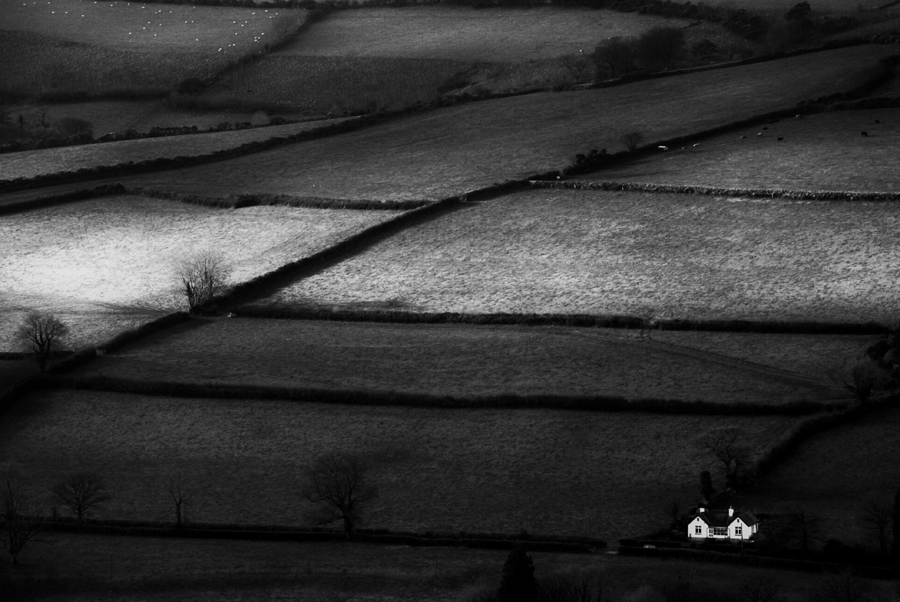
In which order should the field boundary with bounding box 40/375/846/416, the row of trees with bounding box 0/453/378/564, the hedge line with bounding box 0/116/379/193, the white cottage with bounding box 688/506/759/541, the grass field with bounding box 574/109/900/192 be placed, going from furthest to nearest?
the hedge line with bounding box 0/116/379/193, the grass field with bounding box 574/109/900/192, the field boundary with bounding box 40/375/846/416, the row of trees with bounding box 0/453/378/564, the white cottage with bounding box 688/506/759/541

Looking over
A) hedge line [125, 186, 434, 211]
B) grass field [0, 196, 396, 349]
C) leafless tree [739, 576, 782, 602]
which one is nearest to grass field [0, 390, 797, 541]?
leafless tree [739, 576, 782, 602]

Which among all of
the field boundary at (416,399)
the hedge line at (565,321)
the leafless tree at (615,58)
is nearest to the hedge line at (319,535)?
the field boundary at (416,399)

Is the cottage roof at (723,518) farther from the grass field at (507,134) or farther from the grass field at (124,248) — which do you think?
the grass field at (507,134)

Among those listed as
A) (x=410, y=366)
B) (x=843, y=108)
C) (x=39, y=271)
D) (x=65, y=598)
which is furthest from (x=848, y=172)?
(x=65, y=598)

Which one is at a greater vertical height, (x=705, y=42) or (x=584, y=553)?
(x=705, y=42)

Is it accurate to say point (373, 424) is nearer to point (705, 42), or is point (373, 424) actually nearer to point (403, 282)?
point (403, 282)

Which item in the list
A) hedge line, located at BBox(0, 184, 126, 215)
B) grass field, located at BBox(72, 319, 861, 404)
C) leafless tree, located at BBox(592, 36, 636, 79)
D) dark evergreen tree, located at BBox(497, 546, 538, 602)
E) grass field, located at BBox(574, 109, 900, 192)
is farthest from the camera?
leafless tree, located at BBox(592, 36, 636, 79)

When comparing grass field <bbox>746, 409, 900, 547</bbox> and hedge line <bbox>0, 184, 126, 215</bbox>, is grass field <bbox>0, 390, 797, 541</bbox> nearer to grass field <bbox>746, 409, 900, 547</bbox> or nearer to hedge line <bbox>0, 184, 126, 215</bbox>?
grass field <bbox>746, 409, 900, 547</bbox>
